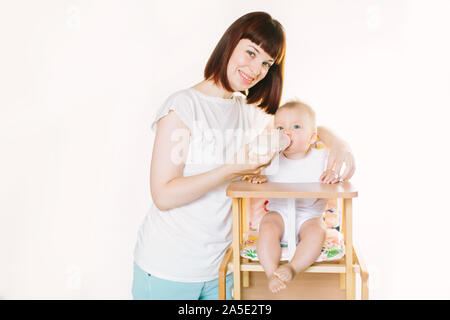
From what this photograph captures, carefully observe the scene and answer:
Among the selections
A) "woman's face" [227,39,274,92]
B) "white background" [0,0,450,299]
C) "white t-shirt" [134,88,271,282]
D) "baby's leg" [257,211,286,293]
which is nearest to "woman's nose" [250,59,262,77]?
"woman's face" [227,39,274,92]

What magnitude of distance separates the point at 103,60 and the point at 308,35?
3.18 ft

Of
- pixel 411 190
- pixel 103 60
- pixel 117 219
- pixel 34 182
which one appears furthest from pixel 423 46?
pixel 34 182

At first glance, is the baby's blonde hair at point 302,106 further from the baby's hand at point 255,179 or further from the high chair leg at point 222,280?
the high chair leg at point 222,280

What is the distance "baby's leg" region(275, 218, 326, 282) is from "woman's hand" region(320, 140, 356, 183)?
14 centimetres

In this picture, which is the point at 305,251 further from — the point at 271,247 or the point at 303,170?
the point at 303,170

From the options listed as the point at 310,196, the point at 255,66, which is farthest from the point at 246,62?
the point at 310,196

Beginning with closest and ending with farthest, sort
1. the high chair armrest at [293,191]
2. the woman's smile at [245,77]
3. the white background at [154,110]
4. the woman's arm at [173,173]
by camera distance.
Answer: the high chair armrest at [293,191] < the woman's arm at [173,173] < the woman's smile at [245,77] < the white background at [154,110]

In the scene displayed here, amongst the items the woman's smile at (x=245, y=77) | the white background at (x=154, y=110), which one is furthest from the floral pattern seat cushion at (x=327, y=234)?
the white background at (x=154, y=110)

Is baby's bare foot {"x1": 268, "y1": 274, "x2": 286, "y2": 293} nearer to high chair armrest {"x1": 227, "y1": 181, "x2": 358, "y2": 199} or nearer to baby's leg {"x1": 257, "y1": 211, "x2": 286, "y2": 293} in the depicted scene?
baby's leg {"x1": 257, "y1": 211, "x2": 286, "y2": 293}

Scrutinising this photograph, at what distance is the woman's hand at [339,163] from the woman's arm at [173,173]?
211 millimetres

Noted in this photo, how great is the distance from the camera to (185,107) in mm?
1173

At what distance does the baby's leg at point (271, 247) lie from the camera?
1059 mm

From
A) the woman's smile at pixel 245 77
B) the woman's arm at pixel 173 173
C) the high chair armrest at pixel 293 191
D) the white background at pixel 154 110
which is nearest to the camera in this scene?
the high chair armrest at pixel 293 191

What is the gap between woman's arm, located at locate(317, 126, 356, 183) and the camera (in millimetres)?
1174
